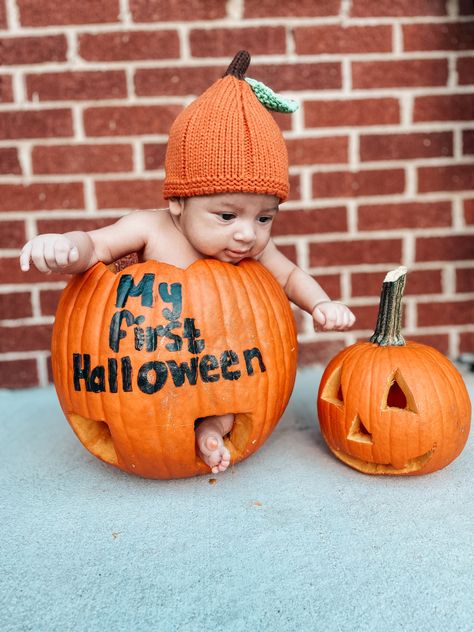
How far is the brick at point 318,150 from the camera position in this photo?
6.44ft

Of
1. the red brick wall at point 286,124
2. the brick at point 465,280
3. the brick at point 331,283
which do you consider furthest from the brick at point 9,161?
the brick at point 465,280

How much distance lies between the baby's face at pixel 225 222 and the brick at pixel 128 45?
903mm

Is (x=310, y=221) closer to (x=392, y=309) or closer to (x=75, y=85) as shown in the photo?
(x=392, y=309)

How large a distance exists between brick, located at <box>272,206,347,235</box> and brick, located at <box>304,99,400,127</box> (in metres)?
0.31

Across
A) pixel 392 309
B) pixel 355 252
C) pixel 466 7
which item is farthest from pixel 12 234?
pixel 466 7

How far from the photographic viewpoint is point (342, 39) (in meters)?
1.92

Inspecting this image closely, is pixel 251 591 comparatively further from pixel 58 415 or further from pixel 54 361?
pixel 58 415

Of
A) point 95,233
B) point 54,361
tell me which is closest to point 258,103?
point 95,233

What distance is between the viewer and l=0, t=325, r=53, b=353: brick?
78.2 inches

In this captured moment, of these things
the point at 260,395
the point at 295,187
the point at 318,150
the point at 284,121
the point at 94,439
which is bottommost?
the point at 94,439

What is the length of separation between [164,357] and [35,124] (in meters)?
1.20

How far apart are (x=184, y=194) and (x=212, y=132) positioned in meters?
0.15

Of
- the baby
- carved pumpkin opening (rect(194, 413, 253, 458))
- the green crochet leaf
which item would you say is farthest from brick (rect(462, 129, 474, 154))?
carved pumpkin opening (rect(194, 413, 253, 458))

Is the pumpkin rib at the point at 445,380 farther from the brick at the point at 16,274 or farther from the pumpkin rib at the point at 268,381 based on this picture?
the brick at the point at 16,274
